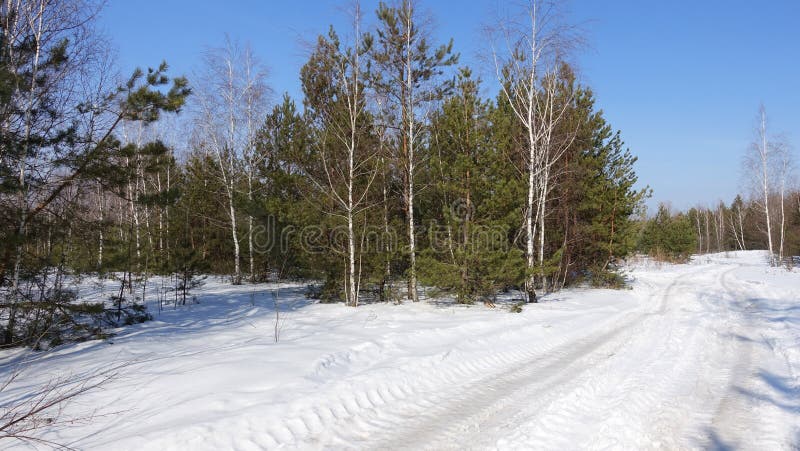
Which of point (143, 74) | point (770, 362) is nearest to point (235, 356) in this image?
point (143, 74)

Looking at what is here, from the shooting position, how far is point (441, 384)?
5668 mm

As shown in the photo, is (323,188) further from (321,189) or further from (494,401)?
(494,401)

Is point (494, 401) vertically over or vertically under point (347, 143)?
under

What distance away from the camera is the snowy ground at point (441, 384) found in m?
3.98

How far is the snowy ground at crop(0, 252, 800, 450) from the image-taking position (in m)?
3.98

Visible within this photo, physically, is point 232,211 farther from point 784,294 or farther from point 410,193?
point 784,294

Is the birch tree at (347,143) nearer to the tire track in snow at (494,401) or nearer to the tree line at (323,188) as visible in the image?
the tree line at (323,188)

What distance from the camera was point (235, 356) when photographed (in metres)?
6.53

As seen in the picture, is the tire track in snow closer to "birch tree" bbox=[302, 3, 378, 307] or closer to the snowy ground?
the snowy ground

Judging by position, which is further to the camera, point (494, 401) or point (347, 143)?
point (347, 143)

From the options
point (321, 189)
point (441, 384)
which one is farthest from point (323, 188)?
point (441, 384)

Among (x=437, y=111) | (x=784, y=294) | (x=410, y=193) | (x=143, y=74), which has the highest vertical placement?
(x=437, y=111)

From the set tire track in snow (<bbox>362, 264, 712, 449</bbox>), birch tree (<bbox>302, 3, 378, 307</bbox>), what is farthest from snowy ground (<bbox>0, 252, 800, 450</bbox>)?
birch tree (<bbox>302, 3, 378, 307</bbox>)

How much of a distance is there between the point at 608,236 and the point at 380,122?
11.2 m
